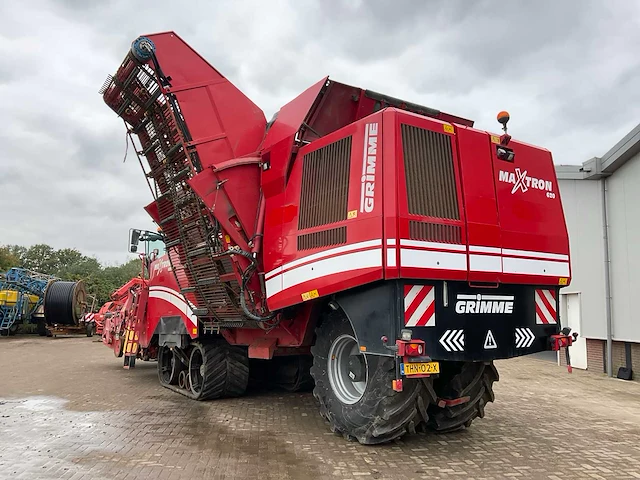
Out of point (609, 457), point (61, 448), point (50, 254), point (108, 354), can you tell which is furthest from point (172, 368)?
point (50, 254)

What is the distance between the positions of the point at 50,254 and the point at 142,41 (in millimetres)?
63152

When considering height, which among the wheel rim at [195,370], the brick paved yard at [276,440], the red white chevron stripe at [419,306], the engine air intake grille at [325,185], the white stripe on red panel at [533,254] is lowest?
the brick paved yard at [276,440]

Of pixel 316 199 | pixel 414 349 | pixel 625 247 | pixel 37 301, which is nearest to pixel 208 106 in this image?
pixel 316 199

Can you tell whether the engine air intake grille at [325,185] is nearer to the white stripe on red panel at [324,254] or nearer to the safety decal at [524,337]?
the white stripe on red panel at [324,254]

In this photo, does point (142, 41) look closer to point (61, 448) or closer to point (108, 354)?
point (61, 448)

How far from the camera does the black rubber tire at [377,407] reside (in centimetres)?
493

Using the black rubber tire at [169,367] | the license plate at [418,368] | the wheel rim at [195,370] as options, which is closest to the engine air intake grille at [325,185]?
the license plate at [418,368]

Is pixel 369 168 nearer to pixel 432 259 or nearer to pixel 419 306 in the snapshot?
pixel 432 259

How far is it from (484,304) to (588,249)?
884 centimetres

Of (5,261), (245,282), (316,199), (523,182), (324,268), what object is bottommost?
(245,282)

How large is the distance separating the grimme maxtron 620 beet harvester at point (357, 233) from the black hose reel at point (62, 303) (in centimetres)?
2101

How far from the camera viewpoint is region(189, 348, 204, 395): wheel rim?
8.46 meters

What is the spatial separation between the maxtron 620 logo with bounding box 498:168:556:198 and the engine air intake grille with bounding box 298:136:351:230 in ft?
5.70

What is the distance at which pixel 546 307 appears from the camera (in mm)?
5797
